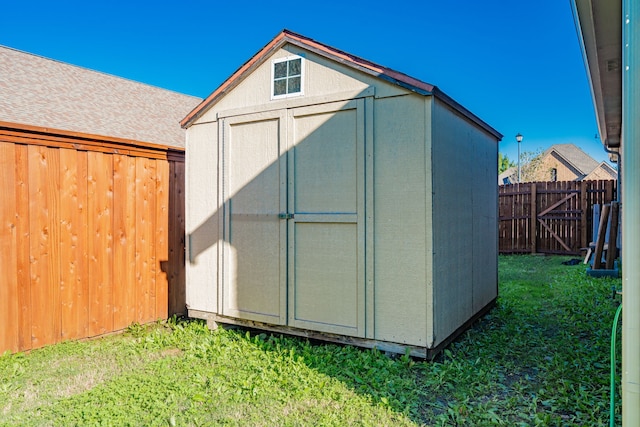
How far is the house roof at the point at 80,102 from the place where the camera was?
6.68 m

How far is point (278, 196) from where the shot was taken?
149 inches

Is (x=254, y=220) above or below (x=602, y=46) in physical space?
below

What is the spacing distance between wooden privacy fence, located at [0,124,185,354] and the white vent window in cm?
162

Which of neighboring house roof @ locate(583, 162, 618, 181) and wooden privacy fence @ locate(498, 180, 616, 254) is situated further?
neighboring house roof @ locate(583, 162, 618, 181)

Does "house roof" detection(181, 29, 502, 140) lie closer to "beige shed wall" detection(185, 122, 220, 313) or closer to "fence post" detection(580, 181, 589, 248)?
"beige shed wall" detection(185, 122, 220, 313)

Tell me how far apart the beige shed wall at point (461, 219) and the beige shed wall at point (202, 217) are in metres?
2.18

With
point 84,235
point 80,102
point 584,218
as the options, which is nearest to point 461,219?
point 84,235

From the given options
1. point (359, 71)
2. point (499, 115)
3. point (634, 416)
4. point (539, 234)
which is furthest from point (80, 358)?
point (499, 115)

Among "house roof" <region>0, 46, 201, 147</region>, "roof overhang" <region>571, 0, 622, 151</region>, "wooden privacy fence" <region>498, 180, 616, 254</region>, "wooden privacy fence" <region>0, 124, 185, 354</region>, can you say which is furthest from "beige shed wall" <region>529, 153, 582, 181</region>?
"wooden privacy fence" <region>0, 124, 185, 354</region>

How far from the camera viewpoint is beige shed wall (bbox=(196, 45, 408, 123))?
133 inches

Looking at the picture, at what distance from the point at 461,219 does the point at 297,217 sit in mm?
1530

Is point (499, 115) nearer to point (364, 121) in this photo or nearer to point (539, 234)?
point (539, 234)

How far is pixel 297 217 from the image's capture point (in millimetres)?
3668

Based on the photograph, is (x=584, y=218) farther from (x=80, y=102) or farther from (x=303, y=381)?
(x=80, y=102)
